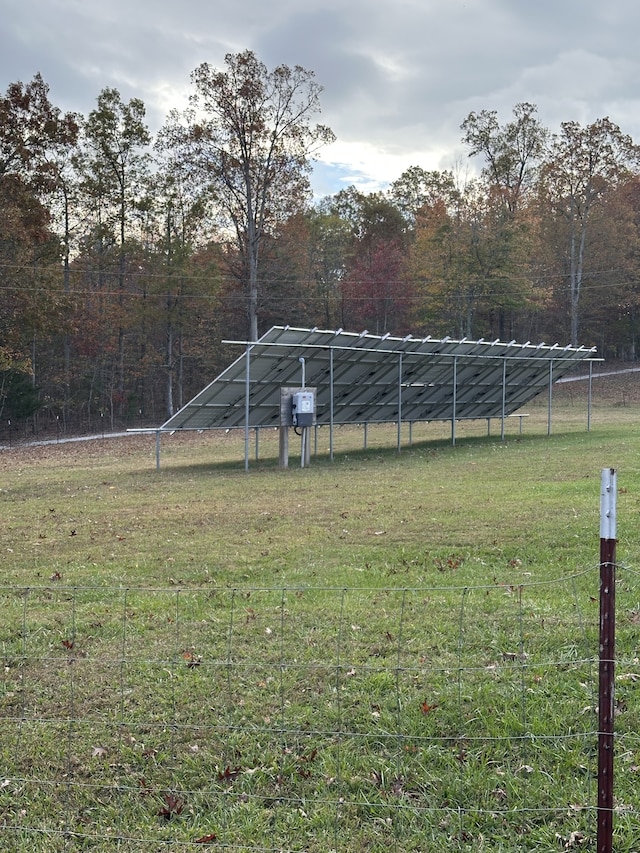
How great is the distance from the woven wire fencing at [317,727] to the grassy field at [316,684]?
1cm

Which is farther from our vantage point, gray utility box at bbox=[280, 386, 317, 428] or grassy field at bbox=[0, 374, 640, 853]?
gray utility box at bbox=[280, 386, 317, 428]

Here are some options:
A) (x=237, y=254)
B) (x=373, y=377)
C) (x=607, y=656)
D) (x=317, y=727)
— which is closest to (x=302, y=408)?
(x=373, y=377)

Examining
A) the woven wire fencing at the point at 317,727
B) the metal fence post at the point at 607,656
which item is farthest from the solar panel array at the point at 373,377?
the metal fence post at the point at 607,656

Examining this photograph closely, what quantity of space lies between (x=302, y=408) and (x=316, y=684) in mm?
13362

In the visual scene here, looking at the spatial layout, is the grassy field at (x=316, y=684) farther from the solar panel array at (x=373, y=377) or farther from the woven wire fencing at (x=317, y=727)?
the solar panel array at (x=373, y=377)

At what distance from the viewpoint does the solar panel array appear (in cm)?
1847

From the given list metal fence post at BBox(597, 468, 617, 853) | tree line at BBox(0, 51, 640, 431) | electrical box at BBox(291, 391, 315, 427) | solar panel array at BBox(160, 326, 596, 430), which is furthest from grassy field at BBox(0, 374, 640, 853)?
tree line at BBox(0, 51, 640, 431)

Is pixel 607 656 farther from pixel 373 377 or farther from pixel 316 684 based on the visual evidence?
pixel 373 377

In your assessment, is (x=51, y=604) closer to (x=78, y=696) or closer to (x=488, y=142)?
(x=78, y=696)

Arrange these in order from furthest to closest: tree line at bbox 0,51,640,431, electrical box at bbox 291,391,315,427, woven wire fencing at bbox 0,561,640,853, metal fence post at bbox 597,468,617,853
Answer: tree line at bbox 0,51,640,431, electrical box at bbox 291,391,315,427, woven wire fencing at bbox 0,561,640,853, metal fence post at bbox 597,468,617,853

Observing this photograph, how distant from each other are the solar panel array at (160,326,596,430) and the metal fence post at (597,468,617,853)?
552 inches

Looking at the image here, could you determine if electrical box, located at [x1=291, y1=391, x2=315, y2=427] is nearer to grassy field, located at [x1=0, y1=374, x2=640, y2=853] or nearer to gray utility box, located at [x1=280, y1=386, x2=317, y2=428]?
gray utility box, located at [x1=280, y1=386, x2=317, y2=428]

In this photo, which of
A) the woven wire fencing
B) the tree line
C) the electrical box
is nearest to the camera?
the woven wire fencing

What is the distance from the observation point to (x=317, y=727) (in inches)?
194
